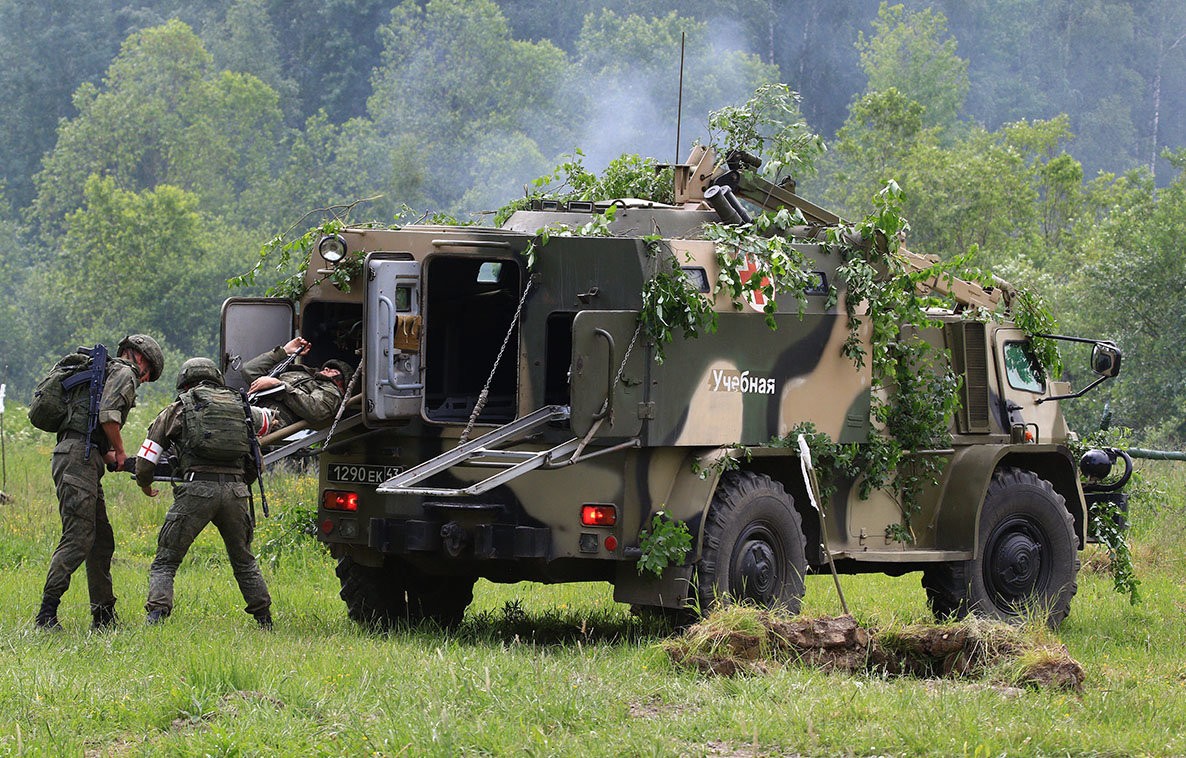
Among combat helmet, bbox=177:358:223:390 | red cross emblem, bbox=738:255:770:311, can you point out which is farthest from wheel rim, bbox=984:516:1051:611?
combat helmet, bbox=177:358:223:390

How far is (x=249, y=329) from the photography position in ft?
36.0

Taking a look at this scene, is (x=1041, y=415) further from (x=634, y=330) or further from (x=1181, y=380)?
(x=1181, y=380)

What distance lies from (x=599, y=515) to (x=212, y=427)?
7.12 feet

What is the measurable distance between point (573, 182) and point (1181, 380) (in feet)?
57.6

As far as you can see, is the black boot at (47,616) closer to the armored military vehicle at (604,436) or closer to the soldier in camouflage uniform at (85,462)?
the soldier in camouflage uniform at (85,462)

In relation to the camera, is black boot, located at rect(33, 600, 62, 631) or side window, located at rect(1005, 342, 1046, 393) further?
side window, located at rect(1005, 342, 1046, 393)

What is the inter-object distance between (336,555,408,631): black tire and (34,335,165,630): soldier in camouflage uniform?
56.1 inches

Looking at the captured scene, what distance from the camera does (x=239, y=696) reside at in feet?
25.9

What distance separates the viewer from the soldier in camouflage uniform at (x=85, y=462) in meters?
10.4

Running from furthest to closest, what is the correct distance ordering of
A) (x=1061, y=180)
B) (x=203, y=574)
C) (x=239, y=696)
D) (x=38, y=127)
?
(x=38, y=127), (x=1061, y=180), (x=203, y=574), (x=239, y=696)

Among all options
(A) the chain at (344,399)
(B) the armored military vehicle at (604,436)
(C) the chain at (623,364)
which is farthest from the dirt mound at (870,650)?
(A) the chain at (344,399)

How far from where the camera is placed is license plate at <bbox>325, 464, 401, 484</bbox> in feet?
34.2

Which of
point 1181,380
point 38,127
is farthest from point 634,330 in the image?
point 38,127

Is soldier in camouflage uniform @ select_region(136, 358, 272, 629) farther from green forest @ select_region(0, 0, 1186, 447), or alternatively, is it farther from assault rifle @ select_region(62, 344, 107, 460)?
green forest @ select_region(0, 0, 1186, 447)
